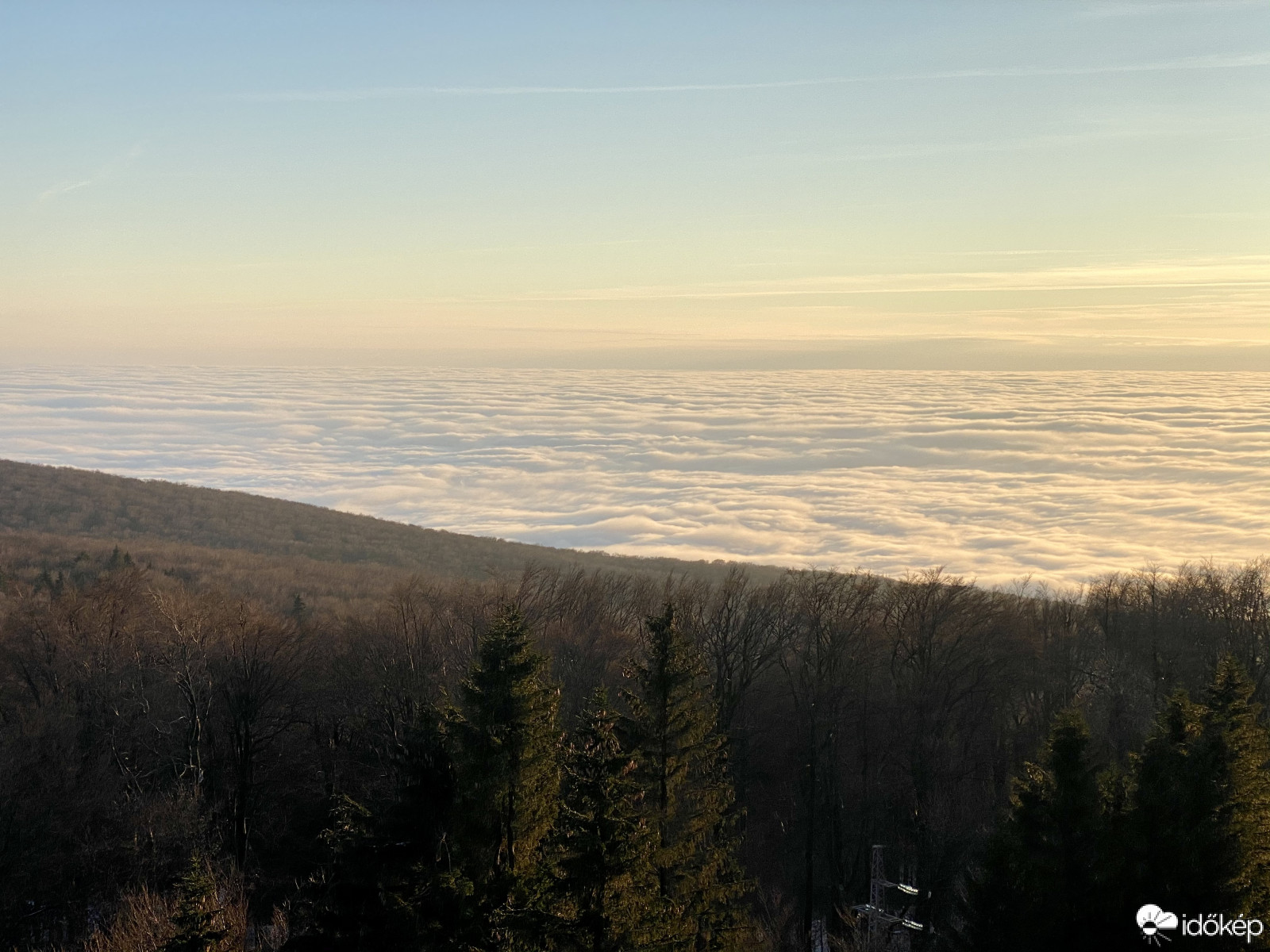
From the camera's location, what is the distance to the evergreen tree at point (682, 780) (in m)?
17.4

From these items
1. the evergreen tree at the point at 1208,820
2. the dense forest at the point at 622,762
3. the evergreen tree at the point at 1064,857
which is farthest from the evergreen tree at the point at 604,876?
the evergreen tree at the point at 1208,820

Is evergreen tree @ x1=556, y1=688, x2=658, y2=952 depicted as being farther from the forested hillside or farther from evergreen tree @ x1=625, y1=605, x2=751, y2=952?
the forested hillside

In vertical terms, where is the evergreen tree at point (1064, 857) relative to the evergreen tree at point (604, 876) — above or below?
below

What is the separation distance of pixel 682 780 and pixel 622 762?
2228 mm

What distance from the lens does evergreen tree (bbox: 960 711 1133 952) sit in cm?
1886

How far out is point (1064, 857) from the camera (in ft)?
63.1

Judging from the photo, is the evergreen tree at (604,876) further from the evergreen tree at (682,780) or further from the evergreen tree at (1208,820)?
the evergreen tree at (1208,820)

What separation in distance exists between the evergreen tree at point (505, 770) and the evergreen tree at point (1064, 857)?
8.83 metres

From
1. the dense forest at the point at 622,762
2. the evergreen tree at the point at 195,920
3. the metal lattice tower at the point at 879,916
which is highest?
the evergreen tree at the point at 195,920

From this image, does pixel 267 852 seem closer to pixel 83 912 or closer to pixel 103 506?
pixel 83 912

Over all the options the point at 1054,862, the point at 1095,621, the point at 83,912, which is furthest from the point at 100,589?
the point at 1095,621

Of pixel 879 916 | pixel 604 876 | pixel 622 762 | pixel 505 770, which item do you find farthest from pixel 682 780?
pixel 879 916

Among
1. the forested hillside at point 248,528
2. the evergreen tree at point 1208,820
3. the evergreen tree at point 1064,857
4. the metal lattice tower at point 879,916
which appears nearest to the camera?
the evergreen tree at point 1208,820

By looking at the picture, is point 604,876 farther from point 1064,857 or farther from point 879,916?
point 879,916
